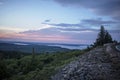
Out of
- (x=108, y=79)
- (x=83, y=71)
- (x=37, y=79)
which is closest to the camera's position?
(x=108, y=79)

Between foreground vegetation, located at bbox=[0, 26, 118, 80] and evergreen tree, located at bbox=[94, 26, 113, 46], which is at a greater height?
evergreen tree, located at bbox=[94, 26, 113, 46]

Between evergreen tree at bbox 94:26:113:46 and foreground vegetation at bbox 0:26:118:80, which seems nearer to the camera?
foreground vegetation at bbox 0:26:118:80

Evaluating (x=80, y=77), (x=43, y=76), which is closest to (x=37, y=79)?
(x=43, y=76)

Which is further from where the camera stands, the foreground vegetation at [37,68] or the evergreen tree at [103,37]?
the evergreen tree at [103,37]

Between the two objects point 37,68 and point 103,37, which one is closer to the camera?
point 37,68

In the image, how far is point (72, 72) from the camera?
1666 cm

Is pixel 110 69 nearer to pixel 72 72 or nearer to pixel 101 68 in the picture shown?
pixel 101 68

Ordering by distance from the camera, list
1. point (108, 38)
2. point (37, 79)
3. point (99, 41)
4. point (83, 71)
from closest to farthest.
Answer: point (83, 71), point (37, 79), point (99, 41), point (108, 38)

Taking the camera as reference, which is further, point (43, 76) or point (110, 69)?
point (43, 76)

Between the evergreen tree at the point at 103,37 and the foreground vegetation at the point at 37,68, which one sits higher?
the evergreen tree at the point at 103,37

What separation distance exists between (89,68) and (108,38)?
27274 mm

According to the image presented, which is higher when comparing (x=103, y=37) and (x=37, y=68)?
(x=103, y=37)

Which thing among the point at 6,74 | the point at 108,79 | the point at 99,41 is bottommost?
the point at 6,74

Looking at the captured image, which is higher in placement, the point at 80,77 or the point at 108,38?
the point at 108,38
